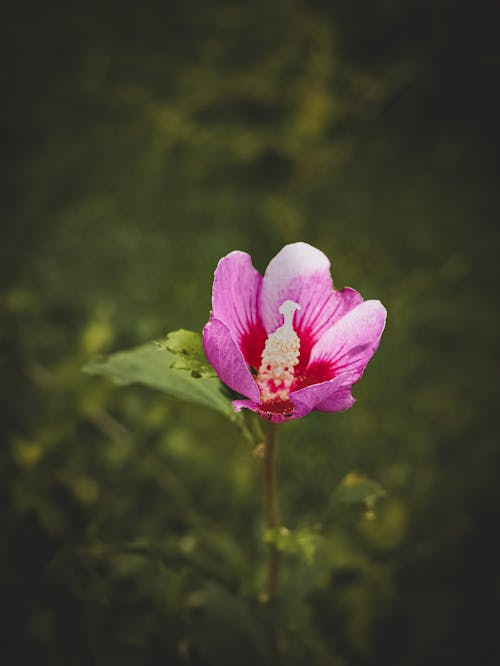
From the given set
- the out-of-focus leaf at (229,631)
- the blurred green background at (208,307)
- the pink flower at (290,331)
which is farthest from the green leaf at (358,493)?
the out-of-focus leaf at (229,631)

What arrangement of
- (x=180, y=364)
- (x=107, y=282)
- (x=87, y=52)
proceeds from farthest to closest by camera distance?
(x=87, y=52) < (x=107, y=282) < (x=180, y=364)

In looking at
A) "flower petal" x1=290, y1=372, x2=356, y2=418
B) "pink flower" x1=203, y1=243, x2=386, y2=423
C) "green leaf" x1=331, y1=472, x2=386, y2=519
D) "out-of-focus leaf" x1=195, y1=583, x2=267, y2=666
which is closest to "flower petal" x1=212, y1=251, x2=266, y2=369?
"pink flower" x1=203, y1=243, x2=386, y2=423

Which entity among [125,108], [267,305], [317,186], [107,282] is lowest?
[267,305]

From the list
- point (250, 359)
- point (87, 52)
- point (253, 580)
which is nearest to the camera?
point (250, 359)

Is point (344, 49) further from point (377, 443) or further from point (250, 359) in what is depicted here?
point (250, 359)

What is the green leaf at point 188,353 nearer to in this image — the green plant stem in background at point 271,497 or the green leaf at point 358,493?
the green plant stem in background at point 271,497

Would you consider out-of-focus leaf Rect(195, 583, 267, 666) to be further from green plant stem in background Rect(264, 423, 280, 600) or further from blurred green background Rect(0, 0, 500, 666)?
green plant stem in background Rect(264, 423, 280, 600)

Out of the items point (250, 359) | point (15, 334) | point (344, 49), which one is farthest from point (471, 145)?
point (250, 359)

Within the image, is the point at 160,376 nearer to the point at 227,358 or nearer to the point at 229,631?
the point at 227,358
